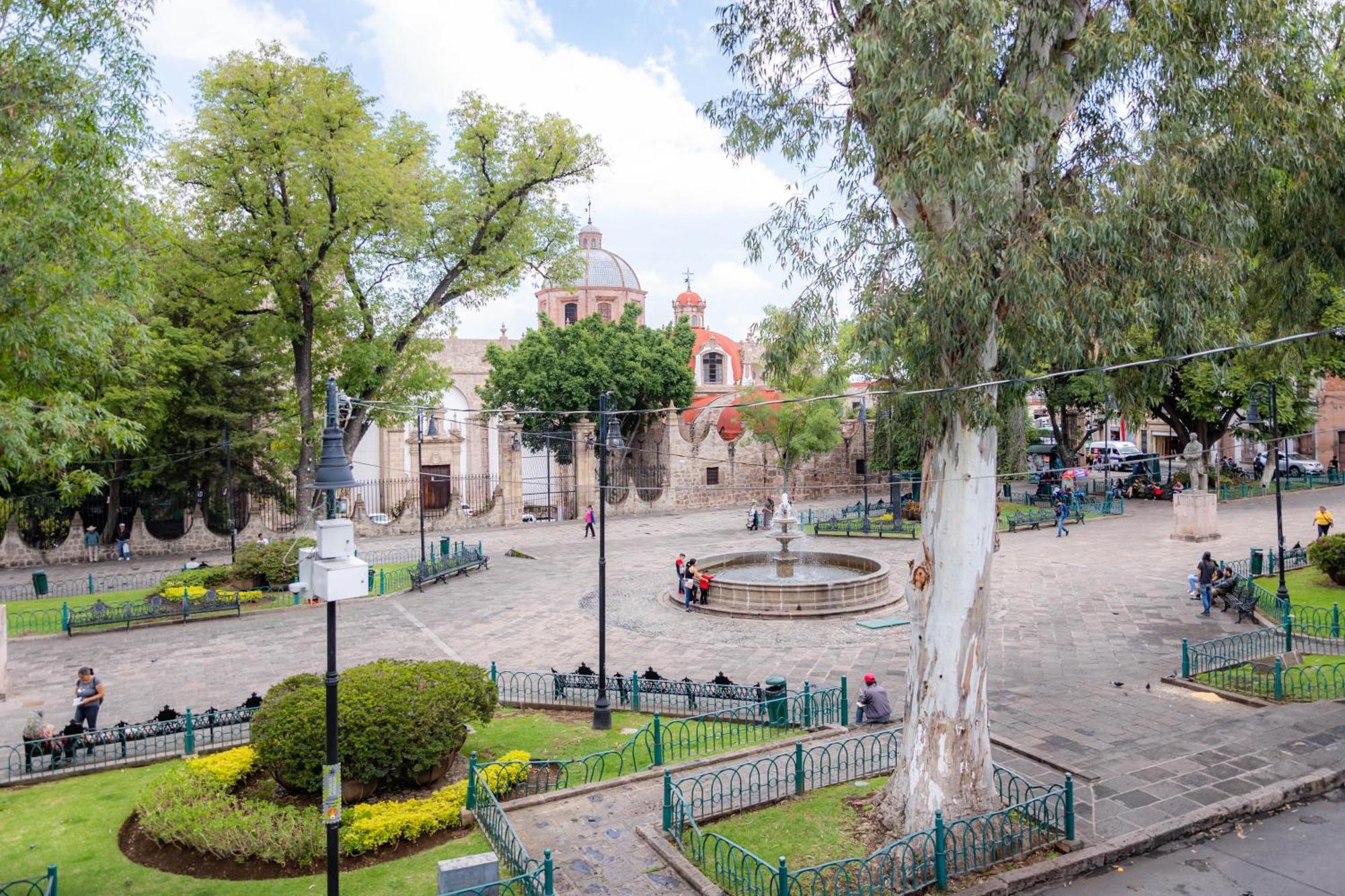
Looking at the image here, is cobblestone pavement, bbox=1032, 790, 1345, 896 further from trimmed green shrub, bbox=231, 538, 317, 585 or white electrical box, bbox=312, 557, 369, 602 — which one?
trimmed green shrub, bbox=231, 538, 317, 585

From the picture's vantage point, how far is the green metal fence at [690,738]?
32.8ft

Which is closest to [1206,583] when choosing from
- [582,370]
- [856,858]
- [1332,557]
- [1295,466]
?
[1332,557]

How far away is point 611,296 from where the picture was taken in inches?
2336

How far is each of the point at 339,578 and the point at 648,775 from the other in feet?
16.7

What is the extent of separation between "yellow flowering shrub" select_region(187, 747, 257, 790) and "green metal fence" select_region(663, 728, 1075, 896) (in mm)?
5122

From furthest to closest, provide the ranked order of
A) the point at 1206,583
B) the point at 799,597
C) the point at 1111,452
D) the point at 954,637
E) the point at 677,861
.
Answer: the point at 1111,452, the point at 799,597, the point at 1206,583, the point at 954,637, the point at 677,861

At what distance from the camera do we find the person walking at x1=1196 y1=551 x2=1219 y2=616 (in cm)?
1759

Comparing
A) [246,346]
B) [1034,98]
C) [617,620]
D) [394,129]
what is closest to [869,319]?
[1034,98]

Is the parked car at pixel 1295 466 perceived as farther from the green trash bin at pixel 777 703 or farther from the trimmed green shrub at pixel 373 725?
the trimmed green shrub at pixel 373 725

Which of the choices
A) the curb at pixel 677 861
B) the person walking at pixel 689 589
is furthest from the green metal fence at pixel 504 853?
the person walking at pixel 689 589

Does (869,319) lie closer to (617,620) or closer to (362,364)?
(617,620)

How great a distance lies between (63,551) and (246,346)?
8.59 metres

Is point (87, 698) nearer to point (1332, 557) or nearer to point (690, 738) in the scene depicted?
point (690, 738)

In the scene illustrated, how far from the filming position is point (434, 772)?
1009 cm
